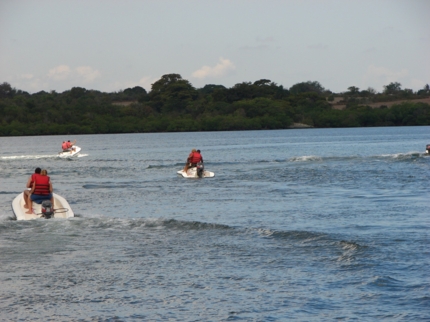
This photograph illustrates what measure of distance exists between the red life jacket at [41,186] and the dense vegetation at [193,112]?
3683 inches

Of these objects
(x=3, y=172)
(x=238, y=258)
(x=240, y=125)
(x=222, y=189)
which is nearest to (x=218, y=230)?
(x=238, y=258)

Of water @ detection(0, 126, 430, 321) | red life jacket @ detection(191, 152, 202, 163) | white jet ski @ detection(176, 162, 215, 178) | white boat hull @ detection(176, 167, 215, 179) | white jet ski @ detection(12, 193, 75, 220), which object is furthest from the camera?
white boat hull @ detection(176, 167, 215, 179)

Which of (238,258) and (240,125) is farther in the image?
(240,125)

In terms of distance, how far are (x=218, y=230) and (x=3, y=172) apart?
24752mm

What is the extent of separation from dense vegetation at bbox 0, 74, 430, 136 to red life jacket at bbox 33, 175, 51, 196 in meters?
93.6

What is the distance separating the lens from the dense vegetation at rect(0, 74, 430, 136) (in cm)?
11412

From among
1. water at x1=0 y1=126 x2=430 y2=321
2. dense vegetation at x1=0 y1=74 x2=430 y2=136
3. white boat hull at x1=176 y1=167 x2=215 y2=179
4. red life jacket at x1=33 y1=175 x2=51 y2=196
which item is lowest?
water at x1=0 y1=126 x2=430 y2=321

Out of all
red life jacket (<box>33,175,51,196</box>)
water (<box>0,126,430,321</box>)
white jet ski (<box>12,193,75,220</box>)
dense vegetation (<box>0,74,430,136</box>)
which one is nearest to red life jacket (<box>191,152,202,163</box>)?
water (<box>0,126,430,321</box>)

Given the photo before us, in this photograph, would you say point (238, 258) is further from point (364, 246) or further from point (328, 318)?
point (328, 318)

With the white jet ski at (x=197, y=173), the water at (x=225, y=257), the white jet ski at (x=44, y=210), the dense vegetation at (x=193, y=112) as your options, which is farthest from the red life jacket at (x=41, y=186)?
the dense vegetation at (x=193, y=112)

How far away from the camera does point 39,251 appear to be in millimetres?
14523

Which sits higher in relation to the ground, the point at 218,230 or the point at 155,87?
the point at 155,87

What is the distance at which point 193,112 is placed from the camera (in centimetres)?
13088

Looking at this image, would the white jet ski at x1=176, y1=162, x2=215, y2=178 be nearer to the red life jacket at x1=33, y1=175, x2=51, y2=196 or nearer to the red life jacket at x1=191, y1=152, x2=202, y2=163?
the red life jacket at x1=191, y1=152, x2=202, y2=163
